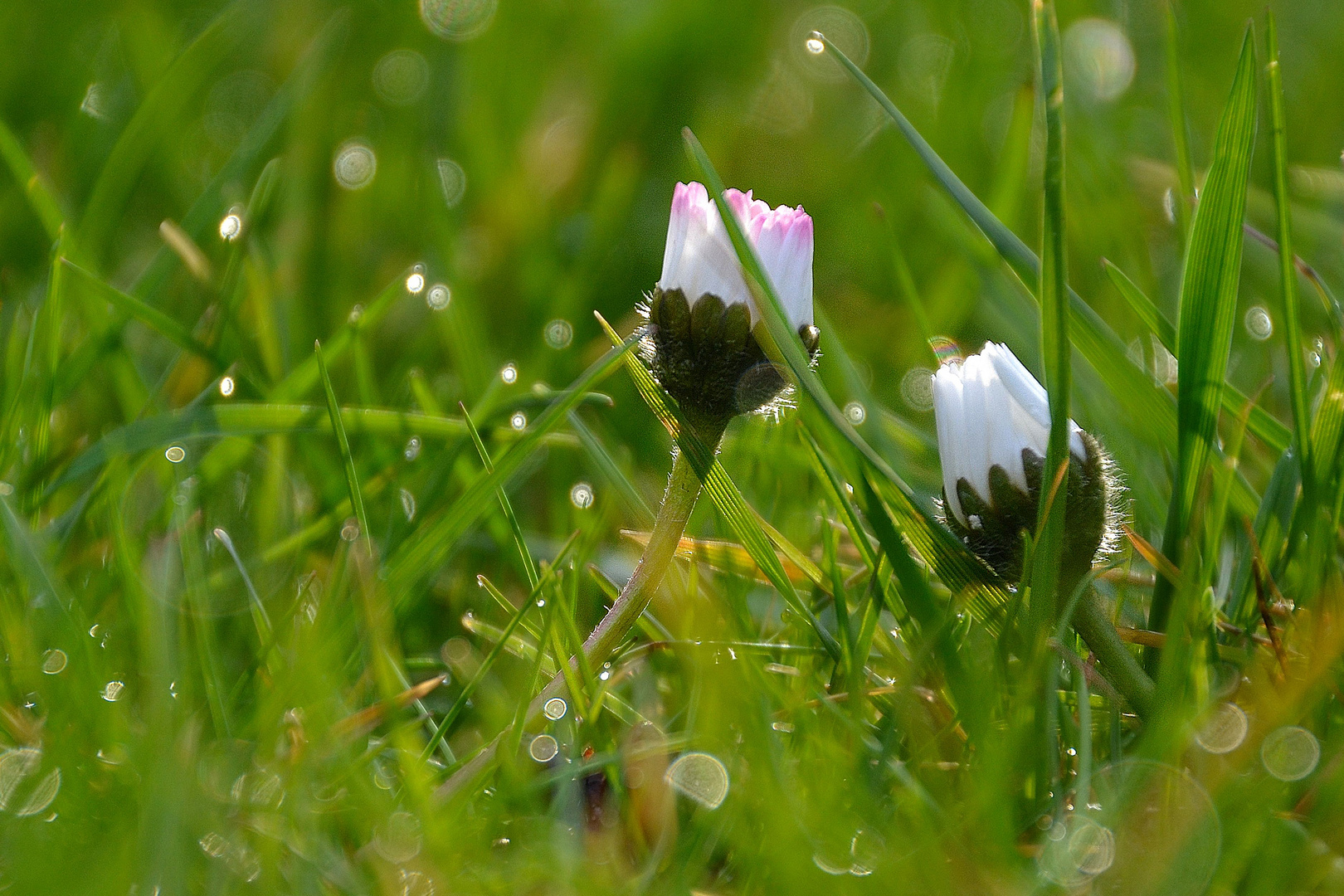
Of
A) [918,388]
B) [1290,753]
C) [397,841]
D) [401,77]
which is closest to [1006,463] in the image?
[1290,753]

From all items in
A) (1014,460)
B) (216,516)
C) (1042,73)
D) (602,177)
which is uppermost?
(1042,73)

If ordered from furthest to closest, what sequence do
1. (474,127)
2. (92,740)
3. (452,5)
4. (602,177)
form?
(452,5) → (602,177) → (474,127) → (92,740)

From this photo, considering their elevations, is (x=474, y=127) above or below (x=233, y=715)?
above

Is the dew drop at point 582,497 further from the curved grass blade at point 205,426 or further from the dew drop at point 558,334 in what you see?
the dew drop at point 558,334

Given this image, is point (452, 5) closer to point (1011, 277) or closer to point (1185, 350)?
point (1011, 277)

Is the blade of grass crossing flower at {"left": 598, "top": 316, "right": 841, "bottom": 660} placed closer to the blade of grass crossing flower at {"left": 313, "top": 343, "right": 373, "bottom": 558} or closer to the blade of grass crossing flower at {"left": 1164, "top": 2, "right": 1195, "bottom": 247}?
the blade of grass crossing flower at {"left": 313, "top": 343, "right": 373, "bottom": 558}

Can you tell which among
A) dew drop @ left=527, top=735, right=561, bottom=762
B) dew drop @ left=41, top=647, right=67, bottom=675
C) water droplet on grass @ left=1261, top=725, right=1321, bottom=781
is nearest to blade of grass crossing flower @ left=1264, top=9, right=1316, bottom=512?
water droplet on grass @ left=1261, top=725, right=1321, bottom=781

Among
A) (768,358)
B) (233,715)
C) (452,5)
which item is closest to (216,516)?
(233,715)
